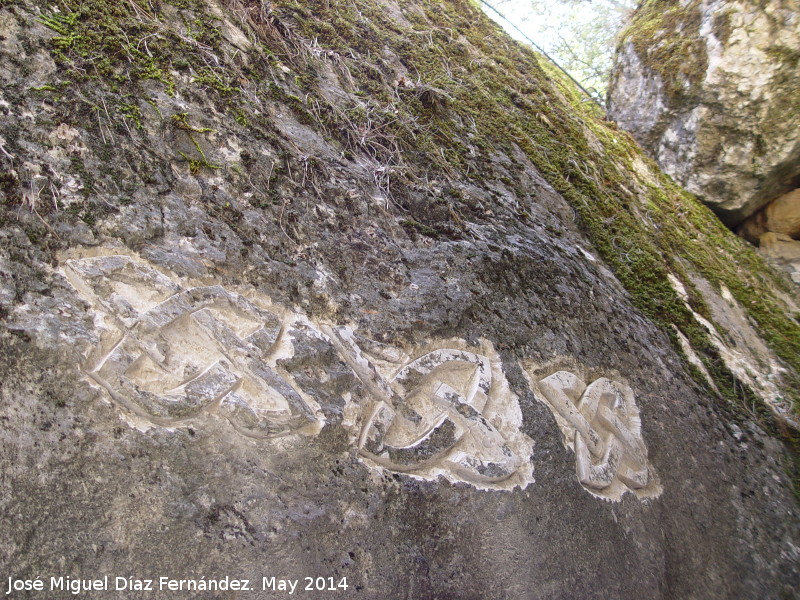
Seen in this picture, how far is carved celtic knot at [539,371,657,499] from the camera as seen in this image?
2047 mm

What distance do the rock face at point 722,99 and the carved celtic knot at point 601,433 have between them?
297 centimetres

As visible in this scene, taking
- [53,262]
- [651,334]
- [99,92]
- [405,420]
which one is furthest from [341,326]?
[651,334]

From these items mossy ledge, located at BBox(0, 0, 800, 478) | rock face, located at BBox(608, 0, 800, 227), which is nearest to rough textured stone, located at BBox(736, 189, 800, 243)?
rock face, located at BBox(608, 0, 800, 227)

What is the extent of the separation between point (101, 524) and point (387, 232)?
4.23 ft

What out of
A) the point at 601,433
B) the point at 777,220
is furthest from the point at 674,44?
the point at 601,433

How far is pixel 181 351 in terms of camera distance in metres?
1.66

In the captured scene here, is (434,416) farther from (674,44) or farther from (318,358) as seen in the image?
(674,44)

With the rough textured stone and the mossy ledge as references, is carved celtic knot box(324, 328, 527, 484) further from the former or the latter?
the rough textured stone

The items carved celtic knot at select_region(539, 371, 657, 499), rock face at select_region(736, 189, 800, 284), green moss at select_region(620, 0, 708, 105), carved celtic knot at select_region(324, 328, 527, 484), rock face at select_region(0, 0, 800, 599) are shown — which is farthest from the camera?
rock face at select_region(736, 189, 800, 284)

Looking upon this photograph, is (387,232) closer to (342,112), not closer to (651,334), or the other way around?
(342,112)

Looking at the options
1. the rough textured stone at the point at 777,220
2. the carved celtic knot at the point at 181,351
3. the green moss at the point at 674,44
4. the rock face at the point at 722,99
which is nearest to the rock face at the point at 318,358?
the carved celtic knot at the point at 181,351

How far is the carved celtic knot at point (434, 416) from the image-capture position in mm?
1784

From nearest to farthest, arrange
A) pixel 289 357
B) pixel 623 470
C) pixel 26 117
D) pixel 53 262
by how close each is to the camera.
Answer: pixel 53 262 < pixel 26 117 < pixel 289 357 < pixel 623 470

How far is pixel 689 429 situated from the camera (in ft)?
7.63
